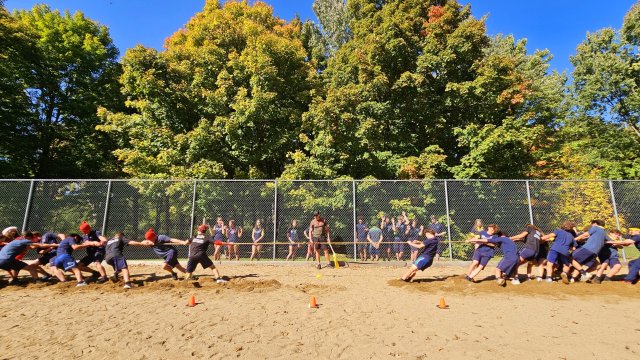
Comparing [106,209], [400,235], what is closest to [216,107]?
[106,209]

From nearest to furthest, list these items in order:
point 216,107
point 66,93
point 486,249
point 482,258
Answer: point 482,258 → point 486,249 → point 216,107 → point 66,93

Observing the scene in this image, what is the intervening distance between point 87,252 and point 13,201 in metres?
5.28

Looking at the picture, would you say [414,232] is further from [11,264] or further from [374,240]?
[11,264]

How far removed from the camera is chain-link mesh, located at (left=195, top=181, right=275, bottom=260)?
41.6ft

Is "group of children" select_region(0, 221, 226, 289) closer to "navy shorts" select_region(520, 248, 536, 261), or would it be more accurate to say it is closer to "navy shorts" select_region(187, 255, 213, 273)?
"navy shorts" select_region(187, 255, 213, 273)

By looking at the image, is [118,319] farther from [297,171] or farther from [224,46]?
[224,46]

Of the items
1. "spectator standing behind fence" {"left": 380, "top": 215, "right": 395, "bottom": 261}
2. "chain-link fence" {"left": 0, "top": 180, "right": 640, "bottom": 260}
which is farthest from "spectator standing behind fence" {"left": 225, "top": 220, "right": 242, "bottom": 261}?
"spectator standing behind fence" {"left": 380, "top": 215, "right": 395, "bottom": 261}

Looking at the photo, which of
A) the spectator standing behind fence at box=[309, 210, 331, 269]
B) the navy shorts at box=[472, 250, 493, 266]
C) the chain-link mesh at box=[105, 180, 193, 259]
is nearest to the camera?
the navy shorts at box=[472, 250, 493, 266]

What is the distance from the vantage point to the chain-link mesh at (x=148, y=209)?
12.4 meters

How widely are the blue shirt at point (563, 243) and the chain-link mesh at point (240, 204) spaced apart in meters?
8.61

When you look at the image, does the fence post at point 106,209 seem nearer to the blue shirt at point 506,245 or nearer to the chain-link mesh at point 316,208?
the chain-link mesh at point 316,208

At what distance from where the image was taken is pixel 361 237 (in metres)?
12.7

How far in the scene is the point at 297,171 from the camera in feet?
51.0

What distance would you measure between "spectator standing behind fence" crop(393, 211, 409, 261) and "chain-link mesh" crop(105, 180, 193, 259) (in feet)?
24.2
